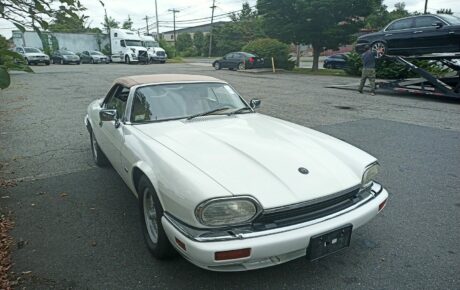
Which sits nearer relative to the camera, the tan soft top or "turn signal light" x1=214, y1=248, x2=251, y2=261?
"turn signal light" x1=214, y1=248, x2=251, y2=261

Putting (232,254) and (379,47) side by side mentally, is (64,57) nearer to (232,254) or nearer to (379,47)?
(379,47)

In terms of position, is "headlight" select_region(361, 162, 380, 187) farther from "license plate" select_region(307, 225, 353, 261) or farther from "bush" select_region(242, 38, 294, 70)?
"bush" select_region(242, 38, 294, 70)

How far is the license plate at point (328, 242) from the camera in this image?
2.14m

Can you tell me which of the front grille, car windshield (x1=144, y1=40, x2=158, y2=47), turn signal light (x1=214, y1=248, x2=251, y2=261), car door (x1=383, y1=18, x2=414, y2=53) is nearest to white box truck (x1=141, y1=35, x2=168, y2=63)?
car windshield (x1=144, y1=40, x2=158, y2=47)

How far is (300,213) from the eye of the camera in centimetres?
222

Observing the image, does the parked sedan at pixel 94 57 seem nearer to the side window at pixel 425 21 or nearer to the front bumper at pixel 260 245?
the side window at pixel 425 21

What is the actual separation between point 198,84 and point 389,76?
15414mm

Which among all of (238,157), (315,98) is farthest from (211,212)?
Answer: (315,98)

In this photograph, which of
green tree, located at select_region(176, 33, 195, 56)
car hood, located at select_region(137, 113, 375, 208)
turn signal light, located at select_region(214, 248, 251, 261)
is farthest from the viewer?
green tree, located at select_region(176, 33, 195, 56)

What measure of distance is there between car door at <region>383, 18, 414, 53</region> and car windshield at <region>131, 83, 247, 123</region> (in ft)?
34.0

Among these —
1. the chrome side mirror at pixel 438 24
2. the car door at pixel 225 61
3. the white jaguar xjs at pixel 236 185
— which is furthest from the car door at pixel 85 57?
the white jaguar xjs at pixel 236 185

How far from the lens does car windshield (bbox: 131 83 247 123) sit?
3.43 m

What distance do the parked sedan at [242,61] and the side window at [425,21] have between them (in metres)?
13.7

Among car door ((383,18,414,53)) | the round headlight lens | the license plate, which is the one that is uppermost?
car door ((383,18,414,53))
